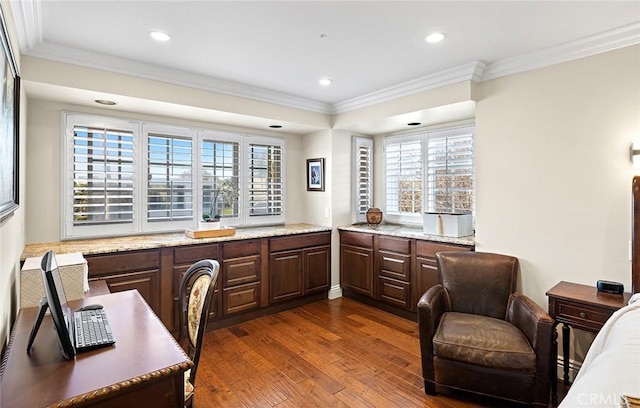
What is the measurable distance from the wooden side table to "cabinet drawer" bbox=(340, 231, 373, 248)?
6.67 feet

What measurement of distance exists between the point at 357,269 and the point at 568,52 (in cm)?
297

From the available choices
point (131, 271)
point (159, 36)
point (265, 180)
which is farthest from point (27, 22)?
point (265, 180)

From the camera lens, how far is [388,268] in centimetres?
393

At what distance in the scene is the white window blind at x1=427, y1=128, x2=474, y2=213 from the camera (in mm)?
3861

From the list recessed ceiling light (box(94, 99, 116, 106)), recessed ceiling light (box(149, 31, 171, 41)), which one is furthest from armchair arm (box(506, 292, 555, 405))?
recessed ceiling light (box(94, 99, 116, 106))

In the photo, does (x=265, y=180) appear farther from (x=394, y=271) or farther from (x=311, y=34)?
(x=311, y=34)

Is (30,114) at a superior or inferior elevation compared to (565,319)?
superior

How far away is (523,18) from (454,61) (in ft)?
2.44

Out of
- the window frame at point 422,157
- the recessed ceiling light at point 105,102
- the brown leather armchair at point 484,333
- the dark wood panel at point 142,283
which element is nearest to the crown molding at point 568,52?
the window frame at point 422,157

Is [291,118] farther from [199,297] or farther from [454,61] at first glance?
[199,297]

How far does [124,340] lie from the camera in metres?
1.45

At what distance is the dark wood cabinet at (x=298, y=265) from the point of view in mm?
3943

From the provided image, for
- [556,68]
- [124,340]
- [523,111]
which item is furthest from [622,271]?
[124,340]

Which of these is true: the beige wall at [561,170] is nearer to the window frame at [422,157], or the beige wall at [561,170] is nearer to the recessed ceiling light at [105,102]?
the window frame at [422,157]
